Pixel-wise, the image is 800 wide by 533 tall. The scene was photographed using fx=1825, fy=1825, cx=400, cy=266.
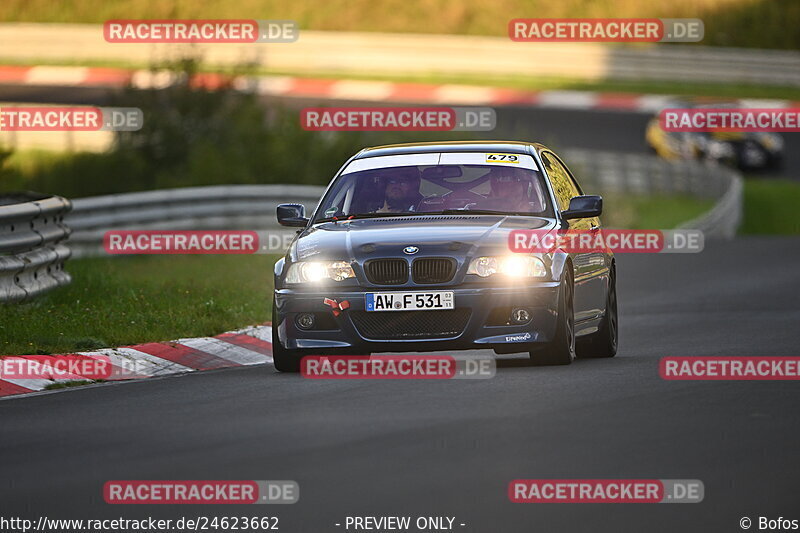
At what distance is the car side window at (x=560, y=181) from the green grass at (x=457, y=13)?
125 ft

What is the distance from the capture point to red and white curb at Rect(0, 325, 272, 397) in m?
11.5

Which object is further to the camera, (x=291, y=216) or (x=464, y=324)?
(x=291, y=216)

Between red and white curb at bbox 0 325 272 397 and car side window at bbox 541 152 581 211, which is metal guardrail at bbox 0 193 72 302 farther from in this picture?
car side window at bbox 541 152 581 211

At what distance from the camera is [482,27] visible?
52.3 m

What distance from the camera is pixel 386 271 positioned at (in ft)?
37.0

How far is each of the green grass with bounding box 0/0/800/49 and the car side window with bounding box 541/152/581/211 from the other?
37967 millimetres

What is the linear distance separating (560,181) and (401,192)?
153 centimetres

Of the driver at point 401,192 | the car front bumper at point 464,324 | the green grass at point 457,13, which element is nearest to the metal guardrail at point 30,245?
the driver at point 401,192

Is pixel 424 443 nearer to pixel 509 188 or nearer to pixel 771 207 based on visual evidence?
pixel 509 188

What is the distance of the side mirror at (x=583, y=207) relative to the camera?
12.2 meters
